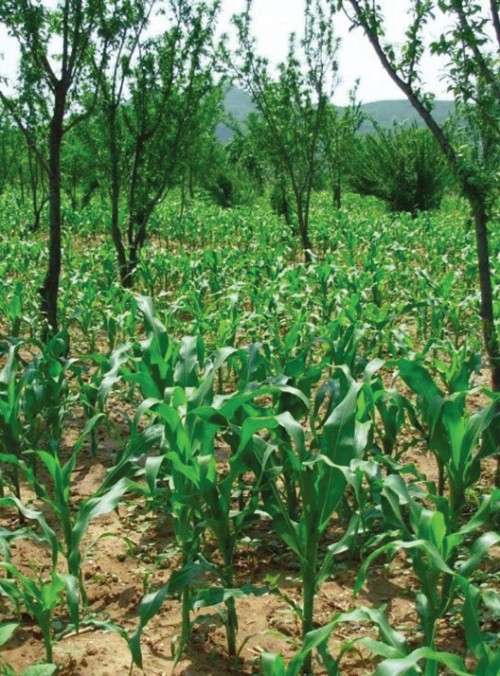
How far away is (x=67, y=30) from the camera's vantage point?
5.63 m

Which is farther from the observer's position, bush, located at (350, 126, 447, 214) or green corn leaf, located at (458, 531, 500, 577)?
bush, located at (350, 126, 447, 214)

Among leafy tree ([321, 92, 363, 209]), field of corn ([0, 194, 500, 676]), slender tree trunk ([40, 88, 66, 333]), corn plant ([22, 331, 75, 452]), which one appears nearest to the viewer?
field of corn ([0, 194, 500, 676])

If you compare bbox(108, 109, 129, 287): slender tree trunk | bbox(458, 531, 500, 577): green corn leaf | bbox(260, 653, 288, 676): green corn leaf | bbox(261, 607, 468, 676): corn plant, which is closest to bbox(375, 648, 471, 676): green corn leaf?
bbox(261, 607, 468, 676): corn plant

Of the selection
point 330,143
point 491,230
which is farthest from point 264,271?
point 330,143

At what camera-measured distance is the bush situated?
839 inches

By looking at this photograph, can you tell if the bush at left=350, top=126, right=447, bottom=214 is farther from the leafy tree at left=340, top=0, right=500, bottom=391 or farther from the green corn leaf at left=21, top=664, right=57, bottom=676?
the green corn leaf at left=21, top=664, right=57, bottom=676

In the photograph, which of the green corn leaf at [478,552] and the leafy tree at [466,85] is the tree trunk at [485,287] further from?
the green corn leaf at [478,552]

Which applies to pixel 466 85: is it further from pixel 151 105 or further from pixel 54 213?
pixel 151 105

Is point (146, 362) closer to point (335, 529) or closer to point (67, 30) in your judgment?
point (335, 529)

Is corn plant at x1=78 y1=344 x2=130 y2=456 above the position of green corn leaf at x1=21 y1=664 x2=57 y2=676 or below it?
A: above

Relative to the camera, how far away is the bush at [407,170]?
21.3 metres

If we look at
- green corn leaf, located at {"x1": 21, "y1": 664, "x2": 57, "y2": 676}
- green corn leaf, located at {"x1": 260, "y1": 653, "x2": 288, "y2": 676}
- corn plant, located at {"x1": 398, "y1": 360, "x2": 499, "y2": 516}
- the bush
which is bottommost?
green corn leaf, located at {"x1": 21, "y1": 664, "x2": 57, "y2": 676}

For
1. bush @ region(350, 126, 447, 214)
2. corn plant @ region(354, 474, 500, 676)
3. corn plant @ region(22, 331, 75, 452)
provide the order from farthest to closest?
1. bush @ region(350, 126, 447, 214)
2. corn plant @ region(22, 331, 75, 452)
3. corn plant @ region(354, 474, 500, 676)

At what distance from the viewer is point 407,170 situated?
21.3 m
